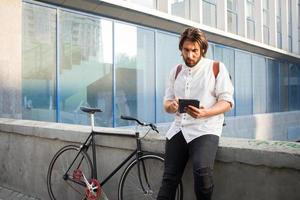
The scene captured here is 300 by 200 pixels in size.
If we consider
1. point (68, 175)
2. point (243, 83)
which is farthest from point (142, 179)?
point (243, 83)

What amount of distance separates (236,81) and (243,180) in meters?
16.3

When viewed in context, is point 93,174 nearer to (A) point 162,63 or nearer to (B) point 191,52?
(B) point 191,52

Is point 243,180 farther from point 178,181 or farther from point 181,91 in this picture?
point 181,91

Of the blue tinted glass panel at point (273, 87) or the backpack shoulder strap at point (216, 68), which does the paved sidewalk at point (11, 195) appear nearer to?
the backpack shoulder strap at point (216, 68)

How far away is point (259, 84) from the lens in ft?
70.8

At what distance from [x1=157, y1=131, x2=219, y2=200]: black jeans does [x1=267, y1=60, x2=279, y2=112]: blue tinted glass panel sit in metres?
20.2

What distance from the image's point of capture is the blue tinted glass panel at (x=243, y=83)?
19.1 m

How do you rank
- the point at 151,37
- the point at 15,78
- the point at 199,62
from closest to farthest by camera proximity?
1. the point at 199,62
2. the point at 15,78
3. the point at 151,37

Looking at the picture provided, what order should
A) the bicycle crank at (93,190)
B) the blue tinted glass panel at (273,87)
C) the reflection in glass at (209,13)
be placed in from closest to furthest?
the bicycle crank at (93,190)
the reflection in glass at (209,13)
the blue tinted glass panel at (273,87)

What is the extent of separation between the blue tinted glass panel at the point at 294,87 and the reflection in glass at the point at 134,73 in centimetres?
1486

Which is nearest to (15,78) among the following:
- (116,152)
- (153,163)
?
(116,152)

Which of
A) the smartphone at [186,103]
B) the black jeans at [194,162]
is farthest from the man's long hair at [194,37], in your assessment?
the black jeans at [194,162]

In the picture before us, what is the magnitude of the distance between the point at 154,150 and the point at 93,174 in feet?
2.90

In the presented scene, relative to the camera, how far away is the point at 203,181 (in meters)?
2.96
